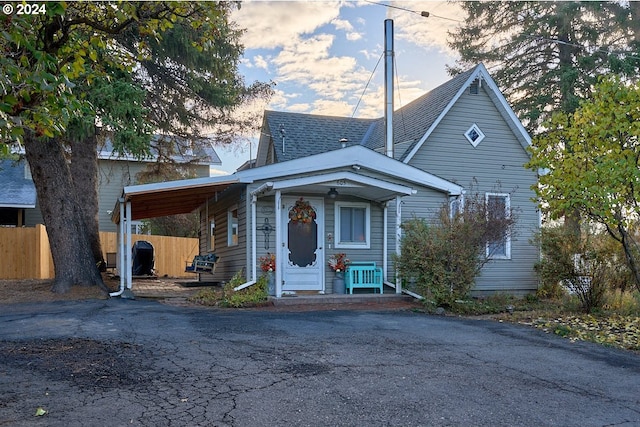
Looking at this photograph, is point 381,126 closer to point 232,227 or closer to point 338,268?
point 232,227

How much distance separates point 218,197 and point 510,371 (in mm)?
10865

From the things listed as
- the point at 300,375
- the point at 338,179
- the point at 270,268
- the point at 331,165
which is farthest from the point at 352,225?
the point at 300,375

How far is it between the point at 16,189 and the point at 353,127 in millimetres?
14294

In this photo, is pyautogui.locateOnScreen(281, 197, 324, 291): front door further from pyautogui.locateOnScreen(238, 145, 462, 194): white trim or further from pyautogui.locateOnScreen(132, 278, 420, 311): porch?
pyautogui.locateOnScreen(238, 145, 462, 194): white trim

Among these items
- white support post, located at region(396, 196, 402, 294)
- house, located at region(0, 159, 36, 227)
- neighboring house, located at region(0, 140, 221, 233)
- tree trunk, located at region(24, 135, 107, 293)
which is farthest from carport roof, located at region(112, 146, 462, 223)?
house, located at region(0, 159, 36, 227)

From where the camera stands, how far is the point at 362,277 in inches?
484

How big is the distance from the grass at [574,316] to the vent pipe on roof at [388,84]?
4.92 meters

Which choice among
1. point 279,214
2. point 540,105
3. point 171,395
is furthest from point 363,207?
point 540,105

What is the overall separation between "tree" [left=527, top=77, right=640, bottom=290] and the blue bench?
14.2 ft

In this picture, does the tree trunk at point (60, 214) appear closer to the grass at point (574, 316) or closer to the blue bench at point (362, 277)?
the blue bench at point (362, 277)

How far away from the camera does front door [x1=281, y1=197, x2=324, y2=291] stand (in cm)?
1212

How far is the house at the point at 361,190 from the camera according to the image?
1185cm

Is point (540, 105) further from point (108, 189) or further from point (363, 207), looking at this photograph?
point (108, 189)

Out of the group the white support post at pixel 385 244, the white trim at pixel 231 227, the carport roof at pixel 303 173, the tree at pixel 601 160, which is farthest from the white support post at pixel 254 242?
the tree at pixel 601 160
